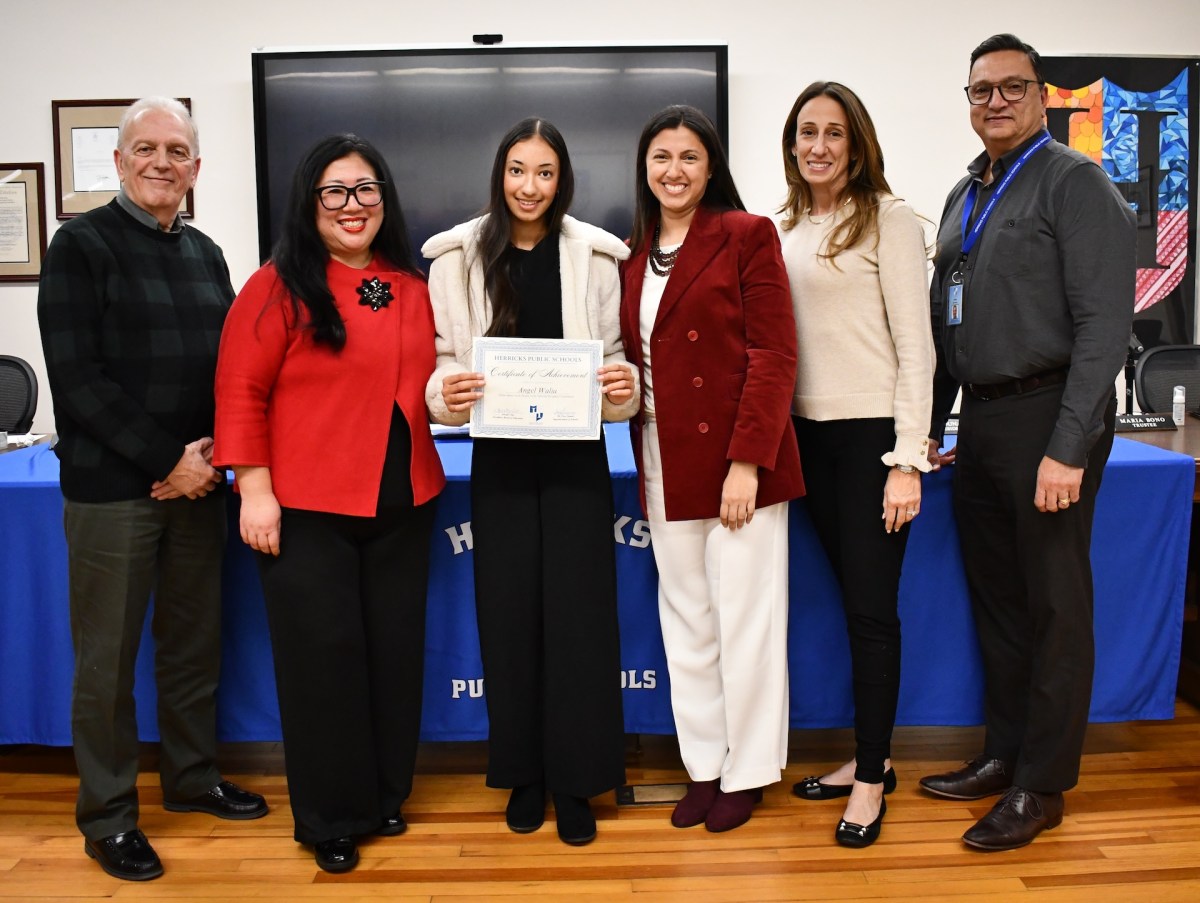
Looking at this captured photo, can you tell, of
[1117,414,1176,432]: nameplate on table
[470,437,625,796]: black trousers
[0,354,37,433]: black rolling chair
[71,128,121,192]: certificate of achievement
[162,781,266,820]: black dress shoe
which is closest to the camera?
[470,437,625,796]: black trousers

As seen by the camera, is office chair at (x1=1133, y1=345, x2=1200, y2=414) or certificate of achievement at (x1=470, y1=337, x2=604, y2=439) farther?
office chair at (x1=1133, y1=345, x2=1200, y2=414)

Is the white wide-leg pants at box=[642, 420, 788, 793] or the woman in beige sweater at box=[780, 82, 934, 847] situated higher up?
the woman in beige sweater at box=[780, 82, 934, 847]

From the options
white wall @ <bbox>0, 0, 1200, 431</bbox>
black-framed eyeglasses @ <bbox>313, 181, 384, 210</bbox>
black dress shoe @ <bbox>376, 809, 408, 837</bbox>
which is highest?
white wall @ <bbox>0, 0, 1200, 431</bbox>

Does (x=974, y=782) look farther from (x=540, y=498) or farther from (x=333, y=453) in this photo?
(x=333, y=453)

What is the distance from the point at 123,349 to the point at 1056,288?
1.87 meters

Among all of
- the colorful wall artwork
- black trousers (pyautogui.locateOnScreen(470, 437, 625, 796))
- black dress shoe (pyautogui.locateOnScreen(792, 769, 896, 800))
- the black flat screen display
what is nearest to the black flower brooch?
black trousers (pyautogui.locateOnScreen(470, 437, 625, 796))

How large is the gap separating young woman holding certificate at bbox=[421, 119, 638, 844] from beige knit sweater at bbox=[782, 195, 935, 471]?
1.26ft

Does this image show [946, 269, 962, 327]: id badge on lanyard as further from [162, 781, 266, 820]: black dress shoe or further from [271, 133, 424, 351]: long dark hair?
[162, 781, 266, 820]: black dress shoe

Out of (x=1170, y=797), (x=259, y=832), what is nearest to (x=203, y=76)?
(x=259, y=832)

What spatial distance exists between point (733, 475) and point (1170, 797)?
135 cm

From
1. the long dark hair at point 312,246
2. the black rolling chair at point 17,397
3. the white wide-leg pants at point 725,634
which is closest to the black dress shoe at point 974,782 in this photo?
the white wide-leg pants at point 725,634

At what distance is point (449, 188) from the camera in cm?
454

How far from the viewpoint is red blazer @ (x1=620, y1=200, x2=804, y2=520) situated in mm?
1886

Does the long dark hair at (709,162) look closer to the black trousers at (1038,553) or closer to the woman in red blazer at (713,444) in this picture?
the woman in red blazer at (713,444)
